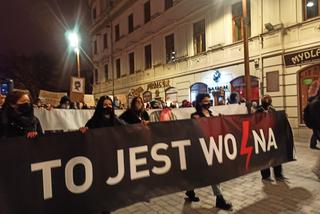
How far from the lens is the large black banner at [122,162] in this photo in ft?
10.9

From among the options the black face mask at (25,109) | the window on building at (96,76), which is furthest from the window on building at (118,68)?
the black face mask at (25,109)

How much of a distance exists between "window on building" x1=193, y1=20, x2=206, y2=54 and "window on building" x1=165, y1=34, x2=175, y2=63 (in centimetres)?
262

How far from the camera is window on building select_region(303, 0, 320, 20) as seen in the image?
1340cm

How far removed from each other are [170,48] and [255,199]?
A: 18.6 meters

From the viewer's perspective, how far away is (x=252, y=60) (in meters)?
16.1

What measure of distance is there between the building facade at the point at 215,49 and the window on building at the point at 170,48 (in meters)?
0.06

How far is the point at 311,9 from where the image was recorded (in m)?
13.6

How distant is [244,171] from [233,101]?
679 centimetres

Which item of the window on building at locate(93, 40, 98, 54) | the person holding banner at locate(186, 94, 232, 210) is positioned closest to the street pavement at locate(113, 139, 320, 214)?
the person holding banner at locate(186, 94, 232, 210)

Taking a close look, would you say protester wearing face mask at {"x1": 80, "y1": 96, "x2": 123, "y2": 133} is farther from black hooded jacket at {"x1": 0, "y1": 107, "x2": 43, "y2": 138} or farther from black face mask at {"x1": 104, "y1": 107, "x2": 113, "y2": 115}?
black hooded jacket at {"x1": 0, "y1": 107, "x2": 43, "y2": 138}

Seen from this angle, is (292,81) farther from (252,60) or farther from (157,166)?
(157,166)

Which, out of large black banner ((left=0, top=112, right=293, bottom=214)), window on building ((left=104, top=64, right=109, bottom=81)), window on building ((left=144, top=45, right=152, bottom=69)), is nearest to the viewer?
large black banner ((left=0, top=112, right=293, bottom=214))

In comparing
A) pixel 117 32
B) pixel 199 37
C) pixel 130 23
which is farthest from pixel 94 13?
pixel 199 37

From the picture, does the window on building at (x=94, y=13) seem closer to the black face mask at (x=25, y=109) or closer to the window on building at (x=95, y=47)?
the window on building at (x=95, y=47)
